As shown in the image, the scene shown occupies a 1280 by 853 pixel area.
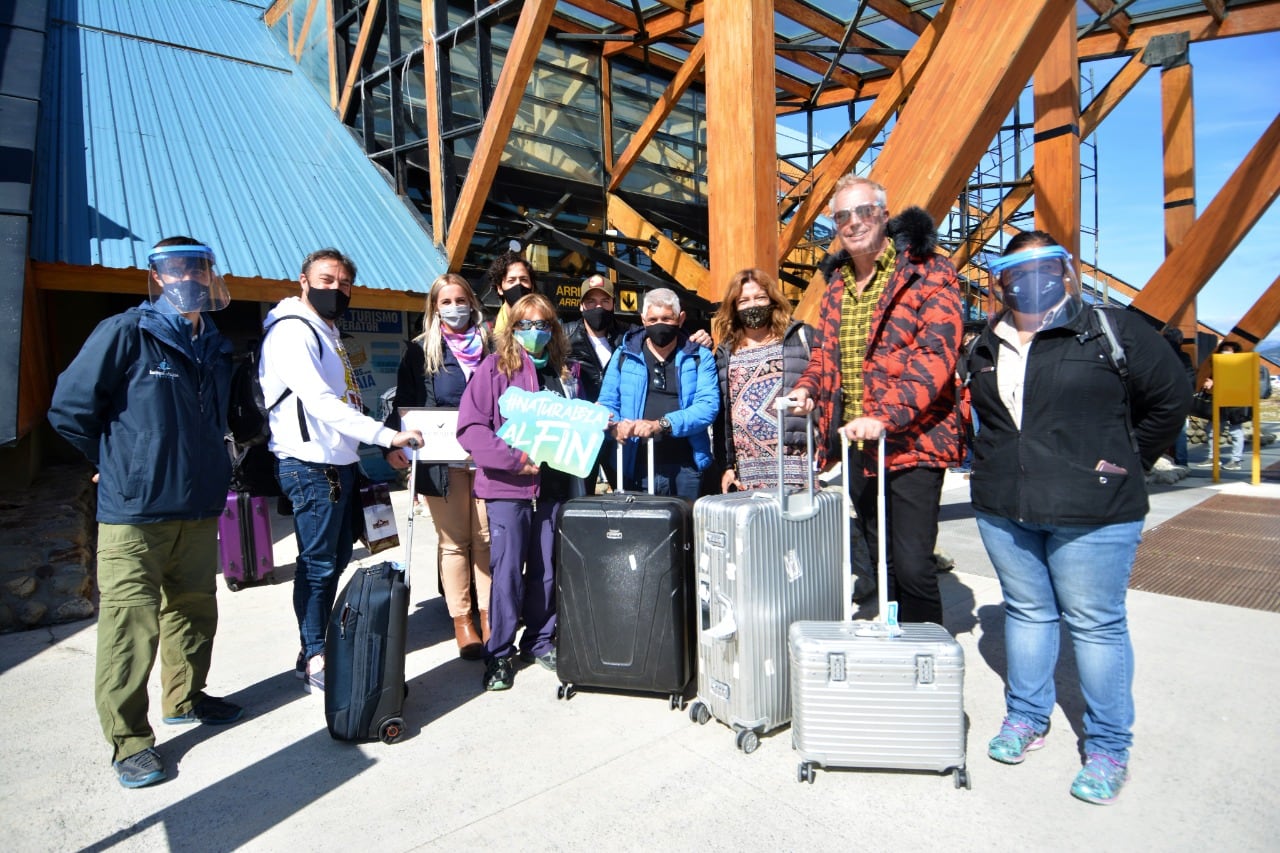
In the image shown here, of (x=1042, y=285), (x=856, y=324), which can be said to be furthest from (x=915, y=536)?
(x=1042, y=285)

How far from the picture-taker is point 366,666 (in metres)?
2.86

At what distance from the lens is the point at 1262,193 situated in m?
8.37

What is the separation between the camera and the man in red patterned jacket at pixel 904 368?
9.10 ft

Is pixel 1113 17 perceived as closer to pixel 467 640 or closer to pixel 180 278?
pixel 467 640

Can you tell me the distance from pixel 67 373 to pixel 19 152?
4.10 metres

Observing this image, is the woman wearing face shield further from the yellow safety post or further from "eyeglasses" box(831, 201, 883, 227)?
the yellow safety post

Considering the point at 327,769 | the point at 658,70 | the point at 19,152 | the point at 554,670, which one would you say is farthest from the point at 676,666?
the point at 658,70

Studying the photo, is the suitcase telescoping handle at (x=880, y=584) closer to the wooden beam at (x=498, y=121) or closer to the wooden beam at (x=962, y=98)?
the wooden beam at (x=962, y=98)

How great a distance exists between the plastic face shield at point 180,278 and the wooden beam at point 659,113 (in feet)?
25.6

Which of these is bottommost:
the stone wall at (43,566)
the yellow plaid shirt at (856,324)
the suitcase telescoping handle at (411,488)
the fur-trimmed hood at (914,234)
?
the stone wall at (43,566)

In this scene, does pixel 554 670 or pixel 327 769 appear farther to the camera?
pixel 554 670

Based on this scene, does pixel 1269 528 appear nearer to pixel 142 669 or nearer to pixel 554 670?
pixel 554 670

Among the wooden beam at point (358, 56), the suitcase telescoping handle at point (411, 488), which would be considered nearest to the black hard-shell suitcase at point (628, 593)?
the suitcase telescoping handle at point (411, 488)

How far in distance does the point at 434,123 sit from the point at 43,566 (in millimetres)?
6266
